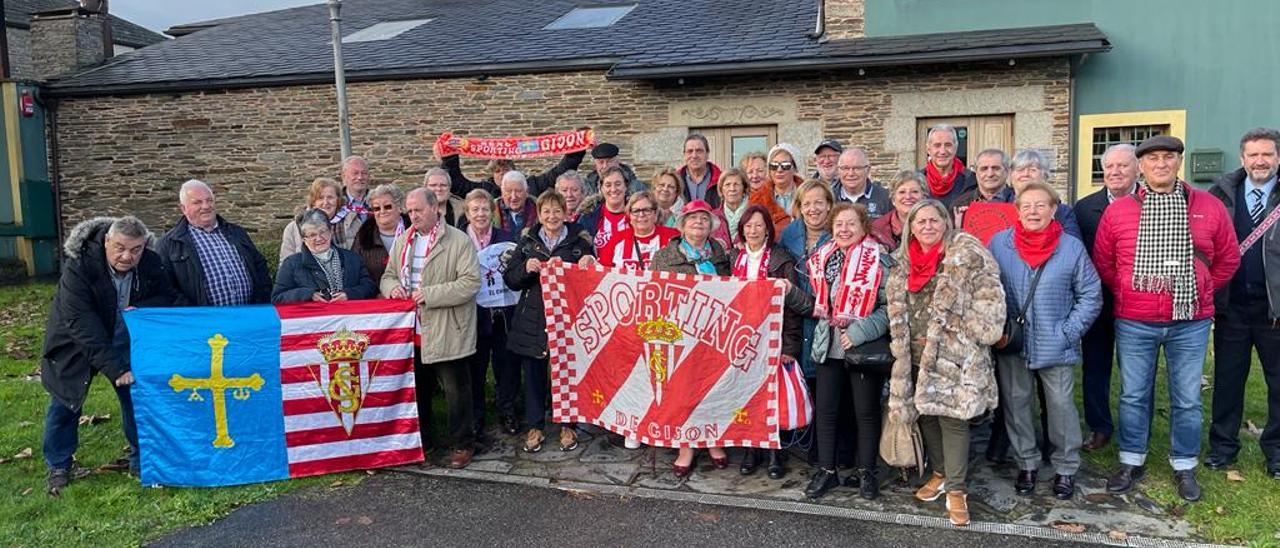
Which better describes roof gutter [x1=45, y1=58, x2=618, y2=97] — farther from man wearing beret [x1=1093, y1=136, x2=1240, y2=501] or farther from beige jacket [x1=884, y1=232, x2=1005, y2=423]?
beige jacket [x1=884, y1=232, x2=1005, y2=423]

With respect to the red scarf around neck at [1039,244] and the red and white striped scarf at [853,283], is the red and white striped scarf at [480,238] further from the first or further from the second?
the red scarf around neck at [1039,244]

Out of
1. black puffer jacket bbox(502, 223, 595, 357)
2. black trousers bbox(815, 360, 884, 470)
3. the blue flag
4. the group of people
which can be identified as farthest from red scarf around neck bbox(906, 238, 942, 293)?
the blue flag

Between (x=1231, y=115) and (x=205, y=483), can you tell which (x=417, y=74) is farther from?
(x=1231, y=115)

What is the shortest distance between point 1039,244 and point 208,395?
4.91m

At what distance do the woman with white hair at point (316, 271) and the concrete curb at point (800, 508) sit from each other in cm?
123

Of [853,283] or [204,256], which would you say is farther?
[204,256]

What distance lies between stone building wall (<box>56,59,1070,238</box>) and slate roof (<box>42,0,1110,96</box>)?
27 cm

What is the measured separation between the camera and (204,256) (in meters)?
5.59

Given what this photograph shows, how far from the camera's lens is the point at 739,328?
521 centimetres

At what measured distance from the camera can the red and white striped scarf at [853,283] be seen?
4.75 meters

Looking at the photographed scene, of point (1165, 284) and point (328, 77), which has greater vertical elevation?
point (328, 77)

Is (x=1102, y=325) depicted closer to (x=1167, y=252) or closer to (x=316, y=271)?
(x=1167, y=252)

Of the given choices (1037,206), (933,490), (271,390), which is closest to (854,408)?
(933,490)

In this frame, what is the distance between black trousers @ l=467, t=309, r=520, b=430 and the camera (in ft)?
20.3
